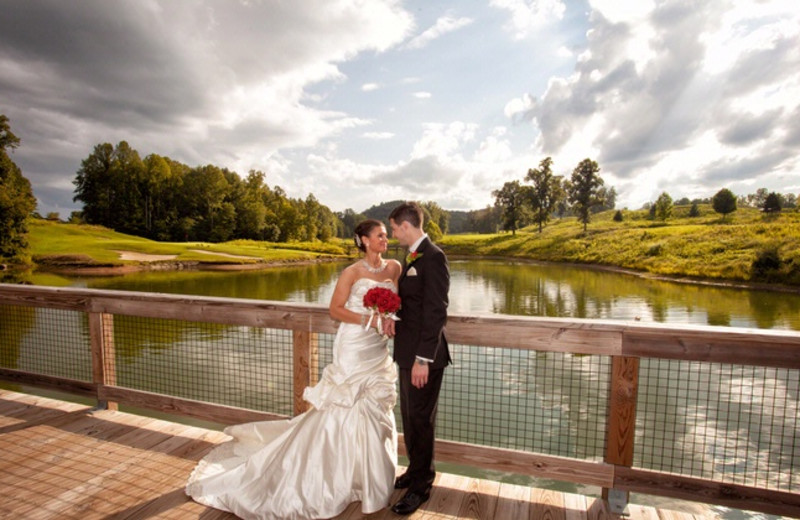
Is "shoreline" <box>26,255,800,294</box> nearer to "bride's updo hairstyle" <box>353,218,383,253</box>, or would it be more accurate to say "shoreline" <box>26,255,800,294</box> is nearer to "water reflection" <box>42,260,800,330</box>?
"water reflection" <box>42,260,800,330</box>

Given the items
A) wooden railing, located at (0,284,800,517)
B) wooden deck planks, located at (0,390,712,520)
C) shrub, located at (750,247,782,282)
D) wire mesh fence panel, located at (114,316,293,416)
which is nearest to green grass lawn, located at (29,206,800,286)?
shrub, located at (750,247,782,282)

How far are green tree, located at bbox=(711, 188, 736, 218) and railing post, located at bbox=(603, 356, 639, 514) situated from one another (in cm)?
7634

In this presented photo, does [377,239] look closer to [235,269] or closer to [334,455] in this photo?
[334,455]

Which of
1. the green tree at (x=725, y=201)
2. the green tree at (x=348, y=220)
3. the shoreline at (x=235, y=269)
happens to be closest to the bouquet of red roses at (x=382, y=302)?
the shoreline at (x=235, y=269)

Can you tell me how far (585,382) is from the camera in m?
11.5

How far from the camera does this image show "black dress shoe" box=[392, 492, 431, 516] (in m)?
2.85

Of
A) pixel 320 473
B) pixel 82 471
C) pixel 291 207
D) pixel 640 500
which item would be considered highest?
pixel 291 207

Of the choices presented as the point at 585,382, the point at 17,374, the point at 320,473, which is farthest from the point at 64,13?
the point at 585,382

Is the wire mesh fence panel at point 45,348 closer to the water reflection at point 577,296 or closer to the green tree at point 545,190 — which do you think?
the water reflection at point 577,296

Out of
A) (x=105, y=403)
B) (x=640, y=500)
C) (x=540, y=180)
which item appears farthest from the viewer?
(x=540, y=180)

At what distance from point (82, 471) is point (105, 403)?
1361 mm

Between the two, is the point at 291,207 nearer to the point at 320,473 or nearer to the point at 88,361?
the point at 88,361

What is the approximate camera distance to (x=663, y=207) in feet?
235

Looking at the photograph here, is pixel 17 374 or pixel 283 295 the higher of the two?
pixel 17 374
